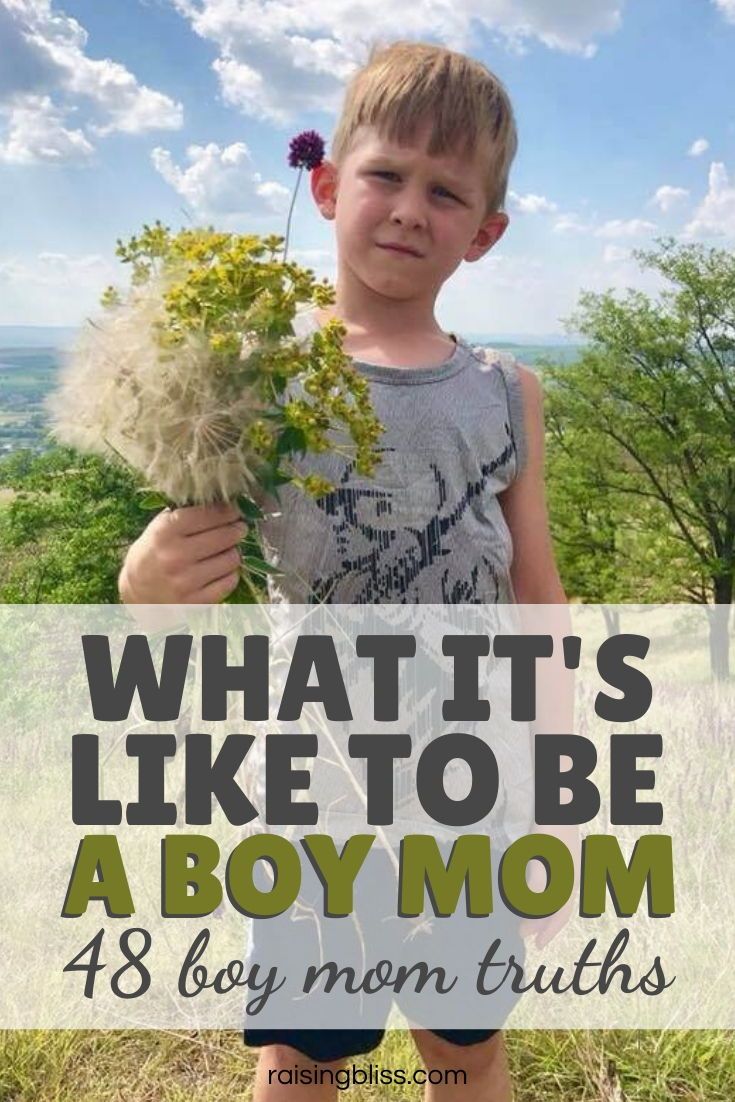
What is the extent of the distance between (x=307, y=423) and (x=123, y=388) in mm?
280

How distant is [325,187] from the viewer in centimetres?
190

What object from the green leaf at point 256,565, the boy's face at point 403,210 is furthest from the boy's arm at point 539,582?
the green leaf at point 256,565

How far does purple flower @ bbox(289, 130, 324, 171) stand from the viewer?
169 centimetres

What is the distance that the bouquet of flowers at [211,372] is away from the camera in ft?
4.38

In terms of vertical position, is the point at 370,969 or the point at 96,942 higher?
the point at 370,969

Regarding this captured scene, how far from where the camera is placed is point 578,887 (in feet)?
7.32

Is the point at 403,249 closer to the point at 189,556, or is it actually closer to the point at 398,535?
the point at 398,535

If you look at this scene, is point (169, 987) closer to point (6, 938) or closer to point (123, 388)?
point (6, 938)

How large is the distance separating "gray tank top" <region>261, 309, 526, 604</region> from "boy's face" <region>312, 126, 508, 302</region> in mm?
168

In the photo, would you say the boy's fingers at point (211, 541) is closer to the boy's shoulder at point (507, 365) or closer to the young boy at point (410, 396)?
the young boy at point (410, 396)

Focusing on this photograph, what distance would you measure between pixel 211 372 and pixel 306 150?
59 cm

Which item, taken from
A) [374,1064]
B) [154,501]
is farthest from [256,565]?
[374,1064]

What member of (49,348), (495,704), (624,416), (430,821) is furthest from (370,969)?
(624,416)

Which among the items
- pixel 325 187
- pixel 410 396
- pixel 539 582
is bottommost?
pixel 539 582
